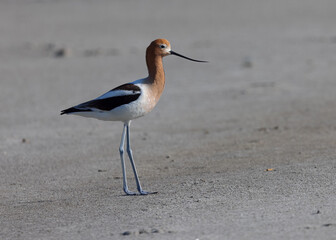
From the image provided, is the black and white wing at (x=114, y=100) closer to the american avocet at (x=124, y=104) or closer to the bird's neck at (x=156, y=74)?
the american avocet at (x=124, y=104)

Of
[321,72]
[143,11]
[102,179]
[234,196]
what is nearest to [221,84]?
[321,72]


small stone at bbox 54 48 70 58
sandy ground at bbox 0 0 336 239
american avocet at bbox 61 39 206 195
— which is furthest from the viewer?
small stone at bbox 54 48 70 58

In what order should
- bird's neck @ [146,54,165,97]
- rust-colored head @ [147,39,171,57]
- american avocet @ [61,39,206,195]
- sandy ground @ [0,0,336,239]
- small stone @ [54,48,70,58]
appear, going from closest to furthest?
1. sandy ground @ [0,0,336,239]
2. american avocet @ [61,39,206,195]
3. bird's neck @ [146,54,165,97]
4. rust-colored head @ [147,39,171,57]
5. small stone @ [54,48,70,58]

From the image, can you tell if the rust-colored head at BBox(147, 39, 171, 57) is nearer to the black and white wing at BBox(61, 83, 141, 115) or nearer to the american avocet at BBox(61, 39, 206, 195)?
the american avocet at BBox(61, 39, 206, 195)

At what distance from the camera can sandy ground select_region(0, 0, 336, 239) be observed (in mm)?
5746

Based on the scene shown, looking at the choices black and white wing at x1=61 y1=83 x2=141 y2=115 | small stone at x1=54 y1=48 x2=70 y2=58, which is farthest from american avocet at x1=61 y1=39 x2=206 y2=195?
small stone at x1=54 y1=48 x2=70 y2=58

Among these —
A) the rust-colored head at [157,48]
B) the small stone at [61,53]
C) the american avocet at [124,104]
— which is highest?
the rust-colored head at [157,48]

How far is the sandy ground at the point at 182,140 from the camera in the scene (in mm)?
5746

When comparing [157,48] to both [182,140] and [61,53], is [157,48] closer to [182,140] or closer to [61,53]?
[182,140]

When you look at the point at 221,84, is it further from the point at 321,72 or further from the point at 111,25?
the point at 111,25

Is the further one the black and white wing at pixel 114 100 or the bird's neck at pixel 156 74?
the bird's neck at pixel 156 74

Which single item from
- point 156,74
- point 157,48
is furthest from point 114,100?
point 157,48

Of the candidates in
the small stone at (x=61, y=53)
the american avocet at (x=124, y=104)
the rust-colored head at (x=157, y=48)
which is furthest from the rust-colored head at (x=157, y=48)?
the small stone at (x=61, y=53)

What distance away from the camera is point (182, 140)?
9539 millimetres
